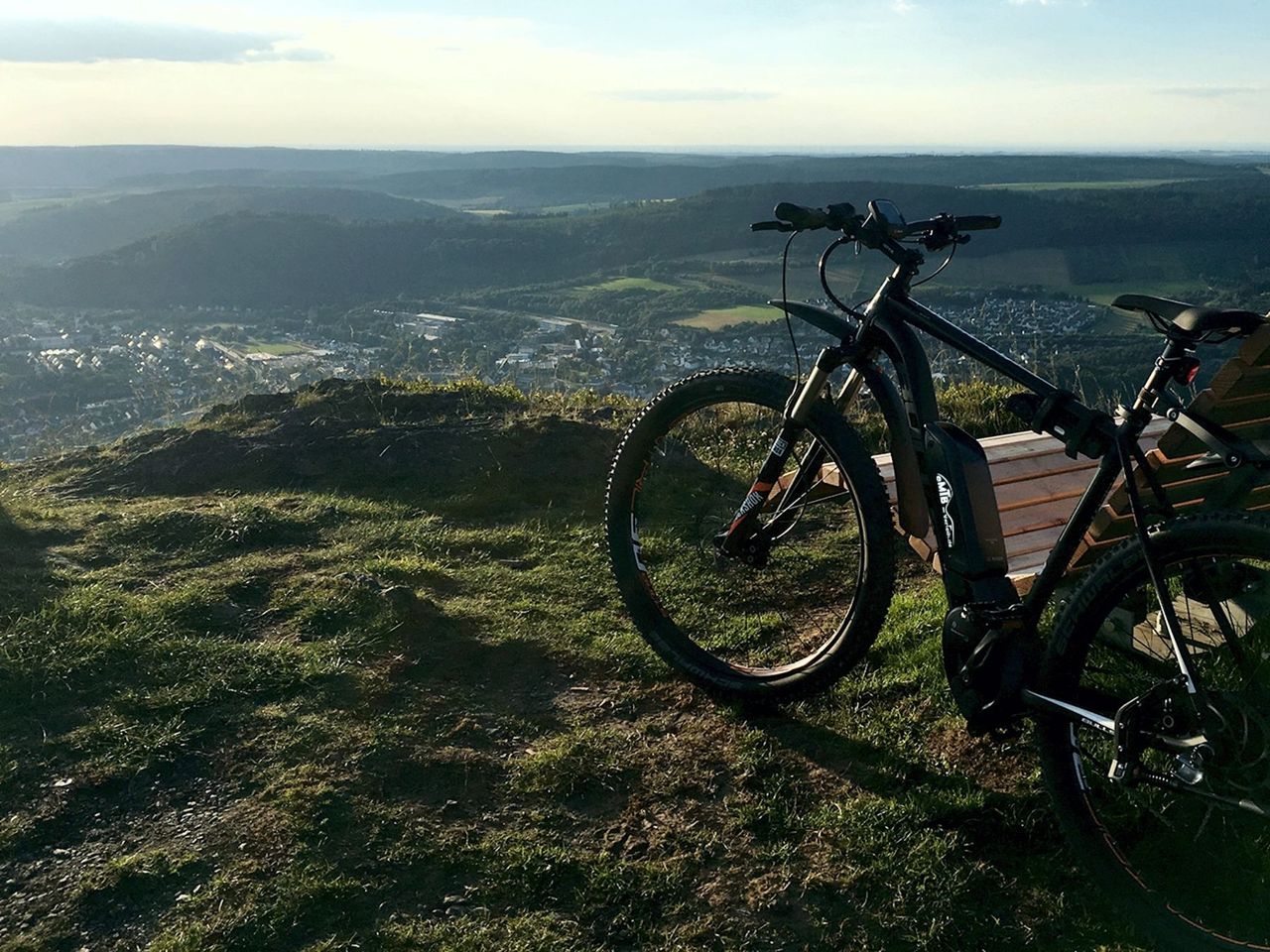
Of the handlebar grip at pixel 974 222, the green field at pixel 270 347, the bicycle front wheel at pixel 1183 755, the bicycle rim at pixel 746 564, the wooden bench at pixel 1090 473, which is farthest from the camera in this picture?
the green field at pixel 270 347

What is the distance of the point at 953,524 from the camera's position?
3016 millimetres

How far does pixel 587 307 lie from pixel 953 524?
112 ft

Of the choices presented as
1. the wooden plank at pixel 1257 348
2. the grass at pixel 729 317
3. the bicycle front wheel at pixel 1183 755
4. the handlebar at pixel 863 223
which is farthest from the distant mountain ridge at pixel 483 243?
the bicycle front wheel at pixel 1183 755

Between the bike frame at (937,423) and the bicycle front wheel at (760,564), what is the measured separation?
0.38 ft

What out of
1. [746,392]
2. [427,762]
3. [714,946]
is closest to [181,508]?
[427,762]

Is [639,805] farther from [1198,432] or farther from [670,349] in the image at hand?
[670,349]

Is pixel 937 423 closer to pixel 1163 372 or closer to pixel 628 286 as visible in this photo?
pixel 1163 372

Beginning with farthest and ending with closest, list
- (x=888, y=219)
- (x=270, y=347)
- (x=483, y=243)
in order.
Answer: (x=483, y=243) < (x=270, y=347) < (x=888, y=219)

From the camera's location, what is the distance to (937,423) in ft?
10.1

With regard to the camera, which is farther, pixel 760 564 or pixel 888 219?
pixel 760 564

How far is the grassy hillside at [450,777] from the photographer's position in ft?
8.68

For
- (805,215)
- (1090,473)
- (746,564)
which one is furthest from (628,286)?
(805,215)

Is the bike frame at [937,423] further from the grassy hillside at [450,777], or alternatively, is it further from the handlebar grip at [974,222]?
the grassy hillside at [450,777]

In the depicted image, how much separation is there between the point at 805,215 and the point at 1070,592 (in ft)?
5.18
